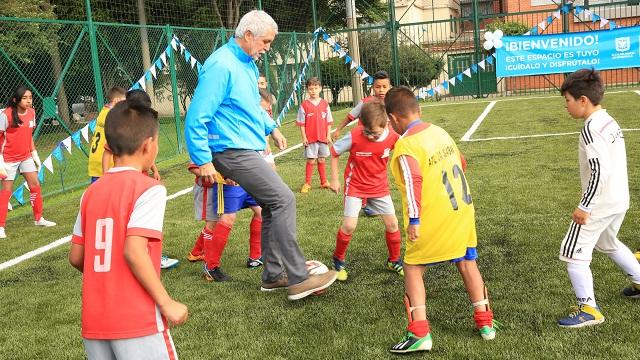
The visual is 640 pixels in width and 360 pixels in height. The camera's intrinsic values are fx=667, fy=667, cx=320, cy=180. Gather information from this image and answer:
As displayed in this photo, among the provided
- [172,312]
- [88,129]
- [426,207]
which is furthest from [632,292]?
[88,129]

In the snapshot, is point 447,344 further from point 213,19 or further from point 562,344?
point 213,19

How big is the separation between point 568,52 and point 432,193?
2113 cm

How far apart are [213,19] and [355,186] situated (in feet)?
87.5

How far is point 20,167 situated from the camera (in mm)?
8383

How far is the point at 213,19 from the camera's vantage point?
100ft

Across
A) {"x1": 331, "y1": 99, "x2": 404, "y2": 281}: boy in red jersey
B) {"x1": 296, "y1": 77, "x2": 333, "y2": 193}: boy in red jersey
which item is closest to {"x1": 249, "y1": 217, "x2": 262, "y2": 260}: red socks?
{"x1": 331, "y1": 99, "x2": 404, "y2": 281}: boy in red jersey

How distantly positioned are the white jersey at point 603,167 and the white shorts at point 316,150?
6.33m

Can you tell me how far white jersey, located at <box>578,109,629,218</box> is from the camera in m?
3.85

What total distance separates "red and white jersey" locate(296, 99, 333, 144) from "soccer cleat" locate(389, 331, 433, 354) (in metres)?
6.57

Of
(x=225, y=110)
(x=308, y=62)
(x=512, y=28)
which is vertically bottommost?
(x=225, y=110)

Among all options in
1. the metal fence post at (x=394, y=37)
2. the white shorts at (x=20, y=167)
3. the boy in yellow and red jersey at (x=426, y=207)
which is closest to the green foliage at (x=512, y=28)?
the metal fence post at (x=394, y=37)

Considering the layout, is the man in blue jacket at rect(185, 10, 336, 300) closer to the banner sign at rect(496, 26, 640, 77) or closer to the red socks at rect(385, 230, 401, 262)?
the red socks at rect(385, 230, 401, 262)

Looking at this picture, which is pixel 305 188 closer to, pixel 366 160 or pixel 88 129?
pixel 88 129

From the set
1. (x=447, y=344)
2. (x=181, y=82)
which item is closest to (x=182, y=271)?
(x=447, y=344)
